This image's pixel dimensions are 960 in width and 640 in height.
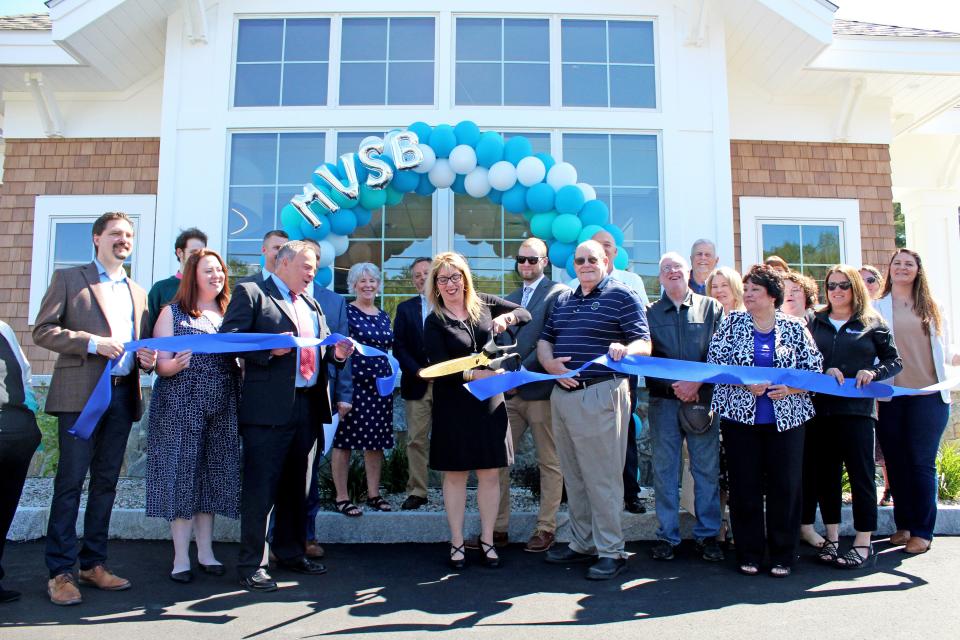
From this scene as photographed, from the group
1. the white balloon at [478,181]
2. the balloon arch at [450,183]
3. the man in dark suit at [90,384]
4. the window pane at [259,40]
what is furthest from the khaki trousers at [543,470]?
the window pane at [259,40]

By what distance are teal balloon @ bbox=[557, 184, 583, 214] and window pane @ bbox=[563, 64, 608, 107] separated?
6.76ft

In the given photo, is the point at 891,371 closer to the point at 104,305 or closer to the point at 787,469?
the point at 787,469

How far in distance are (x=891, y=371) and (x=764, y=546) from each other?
53.0 inches

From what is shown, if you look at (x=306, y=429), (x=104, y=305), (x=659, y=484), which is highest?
(x=104, y=305)

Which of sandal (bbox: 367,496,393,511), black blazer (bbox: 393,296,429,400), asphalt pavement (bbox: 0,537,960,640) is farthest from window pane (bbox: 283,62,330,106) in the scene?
asphalt pavement (bbox: 0,537,960,640)

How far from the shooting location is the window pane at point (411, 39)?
27.0ft

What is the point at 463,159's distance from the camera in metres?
6.74

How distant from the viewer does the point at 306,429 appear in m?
4.27

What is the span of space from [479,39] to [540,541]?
580 centimetres

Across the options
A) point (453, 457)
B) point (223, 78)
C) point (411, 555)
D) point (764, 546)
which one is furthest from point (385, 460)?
point (223, 78)

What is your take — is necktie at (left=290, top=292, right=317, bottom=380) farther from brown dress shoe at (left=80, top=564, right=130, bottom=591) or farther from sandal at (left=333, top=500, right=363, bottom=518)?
brown dress shoe at (left=80, top=564, right=130, bottom=591)

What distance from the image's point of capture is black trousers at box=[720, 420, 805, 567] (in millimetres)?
4238

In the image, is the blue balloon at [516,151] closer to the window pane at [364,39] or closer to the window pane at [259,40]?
the window pane at [364,39]

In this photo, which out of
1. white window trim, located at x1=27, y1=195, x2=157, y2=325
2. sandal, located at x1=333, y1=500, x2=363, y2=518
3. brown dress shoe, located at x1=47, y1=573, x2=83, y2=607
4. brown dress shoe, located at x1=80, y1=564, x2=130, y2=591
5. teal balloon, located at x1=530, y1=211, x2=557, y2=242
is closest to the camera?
brown dress shoe, located at x1=47, y1=573, x2=83, y2=607
